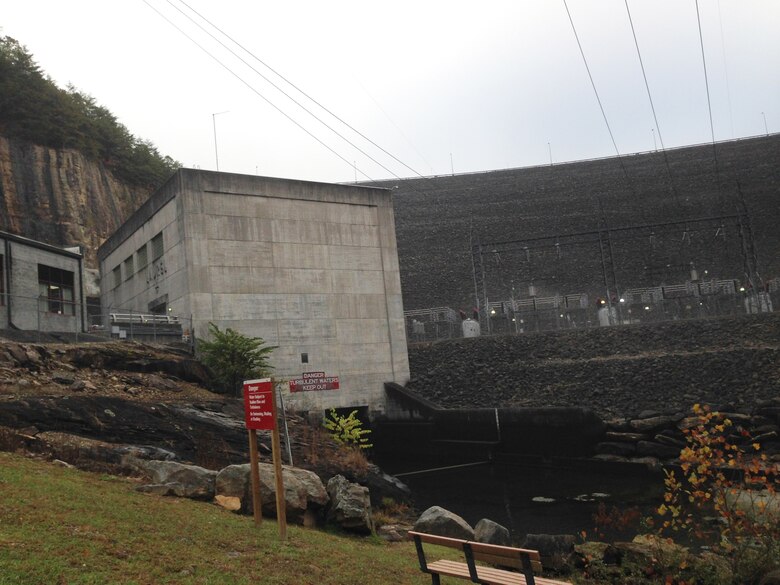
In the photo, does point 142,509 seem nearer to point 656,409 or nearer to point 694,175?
point 656,409

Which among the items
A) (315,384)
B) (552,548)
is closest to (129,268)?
(315,384)

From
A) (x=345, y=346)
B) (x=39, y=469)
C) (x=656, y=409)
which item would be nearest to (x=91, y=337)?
(x=345, y=346)

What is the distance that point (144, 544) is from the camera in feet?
22.8

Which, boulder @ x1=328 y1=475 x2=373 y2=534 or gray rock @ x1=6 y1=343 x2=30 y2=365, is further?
gray rock @ x1=6 y1=343 x2=30 y2=365

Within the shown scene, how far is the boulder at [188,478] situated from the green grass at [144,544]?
20.2 inches

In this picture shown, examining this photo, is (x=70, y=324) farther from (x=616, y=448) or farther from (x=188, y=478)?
(x=616, y=448)

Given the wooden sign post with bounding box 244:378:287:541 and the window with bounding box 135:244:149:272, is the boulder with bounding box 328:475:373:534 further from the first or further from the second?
the window with bounding box 135:244:149:272

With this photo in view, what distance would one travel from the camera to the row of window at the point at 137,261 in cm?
3142

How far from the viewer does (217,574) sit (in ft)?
21.2

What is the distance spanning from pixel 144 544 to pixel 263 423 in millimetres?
2507

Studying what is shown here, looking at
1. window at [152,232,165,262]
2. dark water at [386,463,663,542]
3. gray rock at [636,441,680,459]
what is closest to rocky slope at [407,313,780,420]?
gray rock at [636,441,680,459]

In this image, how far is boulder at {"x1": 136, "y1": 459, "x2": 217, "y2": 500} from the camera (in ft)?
33.6

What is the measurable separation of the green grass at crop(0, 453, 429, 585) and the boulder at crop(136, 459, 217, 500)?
0.51 meters

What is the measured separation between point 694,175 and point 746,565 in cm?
7772
